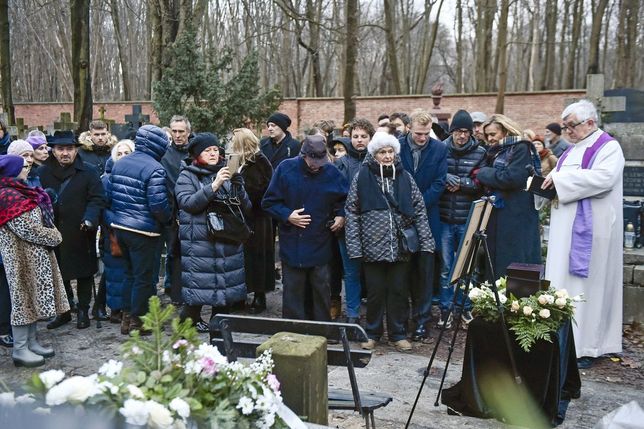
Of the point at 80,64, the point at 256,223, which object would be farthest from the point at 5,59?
the point at 256,223

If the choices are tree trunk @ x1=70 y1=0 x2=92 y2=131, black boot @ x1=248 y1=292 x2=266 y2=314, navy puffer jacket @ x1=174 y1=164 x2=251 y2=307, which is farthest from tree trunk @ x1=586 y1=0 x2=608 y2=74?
navy puffer jacket @ x1=174 y1=164 x2=251 y2=307

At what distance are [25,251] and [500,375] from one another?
3938mm

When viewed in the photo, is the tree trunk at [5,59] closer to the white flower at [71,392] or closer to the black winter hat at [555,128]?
the black winter hat at [555,128]

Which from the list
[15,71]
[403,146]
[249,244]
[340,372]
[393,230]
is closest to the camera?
[340,372]

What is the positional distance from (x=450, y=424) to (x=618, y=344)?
242 centimetres

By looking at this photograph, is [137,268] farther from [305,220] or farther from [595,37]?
[595,37]

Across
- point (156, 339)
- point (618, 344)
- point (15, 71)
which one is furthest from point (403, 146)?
point (15, 71)

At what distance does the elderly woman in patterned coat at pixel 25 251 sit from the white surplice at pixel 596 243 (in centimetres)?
439

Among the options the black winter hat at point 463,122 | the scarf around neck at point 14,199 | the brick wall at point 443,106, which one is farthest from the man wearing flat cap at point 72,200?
the brick wall at point 443,106

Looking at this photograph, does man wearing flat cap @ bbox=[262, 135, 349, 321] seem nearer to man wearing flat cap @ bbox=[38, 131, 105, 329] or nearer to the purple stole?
man wearing flat cap @ bbox=[38, 131, 105, 329]

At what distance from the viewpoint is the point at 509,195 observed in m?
6.59

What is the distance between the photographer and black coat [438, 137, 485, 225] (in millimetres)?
6949

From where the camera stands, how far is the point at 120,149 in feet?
23.1

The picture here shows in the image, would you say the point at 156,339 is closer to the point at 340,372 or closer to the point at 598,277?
the point at 340,372
